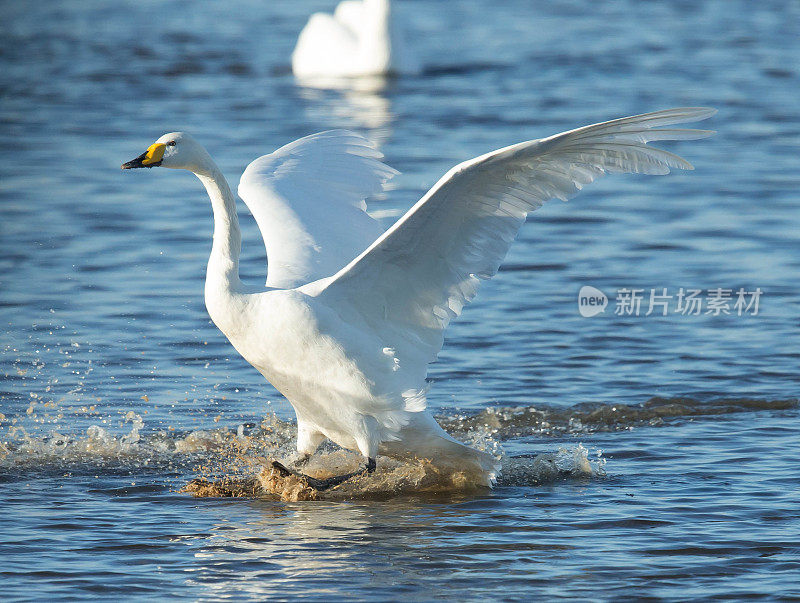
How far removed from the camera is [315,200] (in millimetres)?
8969

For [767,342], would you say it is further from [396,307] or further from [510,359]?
[396,307]

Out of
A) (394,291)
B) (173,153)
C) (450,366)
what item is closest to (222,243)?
(173,153)

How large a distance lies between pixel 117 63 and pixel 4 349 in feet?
47.3

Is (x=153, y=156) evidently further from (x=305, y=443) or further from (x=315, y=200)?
(x=305, y=443)

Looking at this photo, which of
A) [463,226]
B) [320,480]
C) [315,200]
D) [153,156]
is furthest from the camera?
[315,200]

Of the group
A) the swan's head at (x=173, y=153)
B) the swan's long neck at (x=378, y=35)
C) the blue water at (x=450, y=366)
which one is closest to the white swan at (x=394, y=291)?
the swan's head at (x=173, y=153)

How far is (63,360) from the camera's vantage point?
10656 mm

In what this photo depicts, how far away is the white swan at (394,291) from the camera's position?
696cm

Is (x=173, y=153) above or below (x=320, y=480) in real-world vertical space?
above

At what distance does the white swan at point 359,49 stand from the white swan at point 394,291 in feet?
47.5

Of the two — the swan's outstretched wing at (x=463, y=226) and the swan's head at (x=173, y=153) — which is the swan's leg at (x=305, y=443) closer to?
the swan's outstretched wing at (x=463, y=226)

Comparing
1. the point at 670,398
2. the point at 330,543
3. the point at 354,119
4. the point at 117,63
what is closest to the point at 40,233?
the point at 354,119

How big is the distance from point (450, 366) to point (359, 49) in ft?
43.4

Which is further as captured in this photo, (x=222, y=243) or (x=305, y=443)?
(x=305, y=443)
